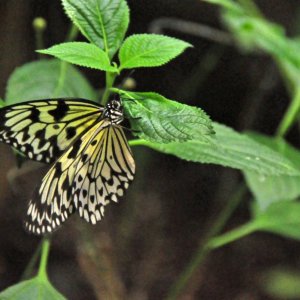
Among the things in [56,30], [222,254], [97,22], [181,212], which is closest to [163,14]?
[56,30]

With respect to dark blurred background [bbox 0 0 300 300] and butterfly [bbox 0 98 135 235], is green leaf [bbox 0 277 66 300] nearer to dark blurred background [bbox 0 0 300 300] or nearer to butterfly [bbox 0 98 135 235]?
butterfly [bbox 0 98 135 235]

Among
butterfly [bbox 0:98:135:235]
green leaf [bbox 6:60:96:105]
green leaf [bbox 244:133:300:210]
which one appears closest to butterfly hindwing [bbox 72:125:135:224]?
butterfly [bbox 0:98:135:235]

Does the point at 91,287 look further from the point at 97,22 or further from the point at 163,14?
the point at 97,22

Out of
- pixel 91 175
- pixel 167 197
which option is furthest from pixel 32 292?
pixel 167 197

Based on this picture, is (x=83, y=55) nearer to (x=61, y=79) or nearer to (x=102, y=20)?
(x=102, y=20)

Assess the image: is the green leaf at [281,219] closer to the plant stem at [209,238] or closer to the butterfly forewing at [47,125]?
the plant stem at [209,238]
